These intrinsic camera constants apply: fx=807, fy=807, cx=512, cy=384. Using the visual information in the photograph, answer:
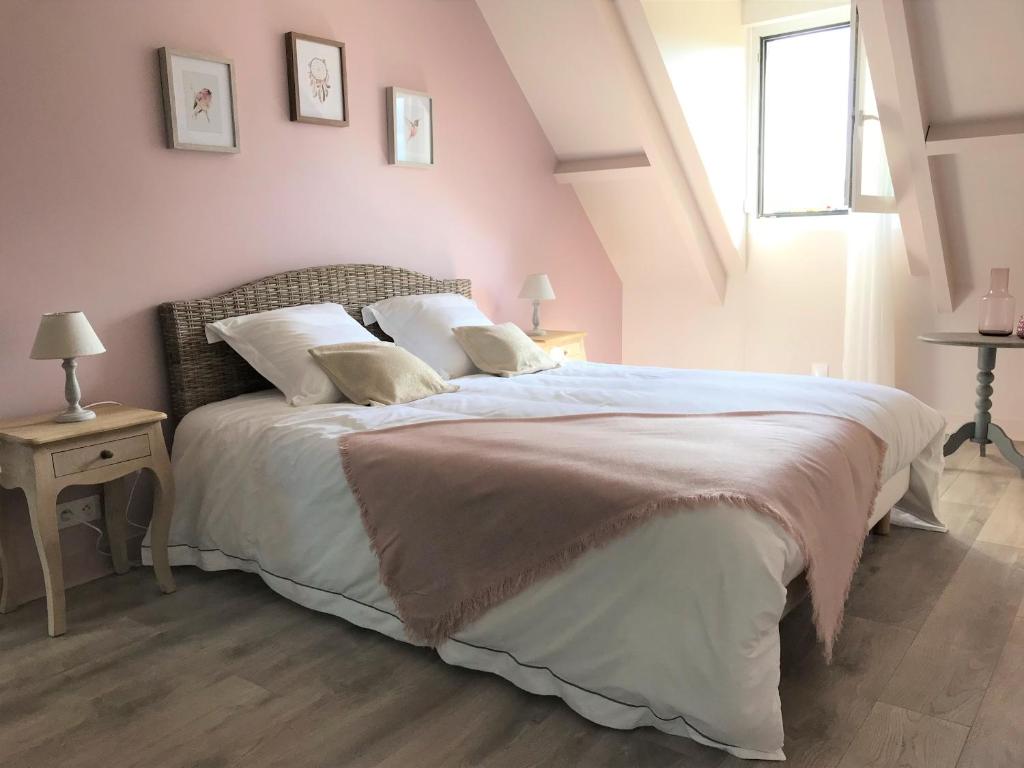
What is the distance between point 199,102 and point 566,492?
2.14 metres

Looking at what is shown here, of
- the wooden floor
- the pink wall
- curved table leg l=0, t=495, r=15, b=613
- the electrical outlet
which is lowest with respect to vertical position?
the wooden floor

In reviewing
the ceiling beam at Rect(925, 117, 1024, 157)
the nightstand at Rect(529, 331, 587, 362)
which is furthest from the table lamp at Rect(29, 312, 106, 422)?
the ceiling beam at Rect(925, 117, 1024, 157)

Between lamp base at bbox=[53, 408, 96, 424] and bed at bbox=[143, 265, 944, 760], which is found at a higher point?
lamp base at bbox=[53, 408, 96, 424]

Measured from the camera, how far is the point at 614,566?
6.10ft

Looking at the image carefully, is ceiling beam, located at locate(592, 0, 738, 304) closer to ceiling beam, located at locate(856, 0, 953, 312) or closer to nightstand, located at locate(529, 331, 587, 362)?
nightstand, located at locate(529, 331, 587, 362)

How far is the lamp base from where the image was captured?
2496mm

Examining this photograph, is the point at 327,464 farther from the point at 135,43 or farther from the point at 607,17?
the point at 607,17

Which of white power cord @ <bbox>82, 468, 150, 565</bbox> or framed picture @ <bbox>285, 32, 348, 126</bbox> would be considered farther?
framed picture @ <bbox>285, 32, 348, 126</bbox>

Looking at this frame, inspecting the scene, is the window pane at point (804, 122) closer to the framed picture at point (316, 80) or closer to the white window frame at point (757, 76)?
the white window frame at point (757, 76)

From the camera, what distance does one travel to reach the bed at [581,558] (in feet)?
5.69

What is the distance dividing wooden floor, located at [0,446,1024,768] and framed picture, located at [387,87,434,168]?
214 centimetres

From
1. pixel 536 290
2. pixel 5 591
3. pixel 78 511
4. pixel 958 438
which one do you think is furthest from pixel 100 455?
pixel 958 438

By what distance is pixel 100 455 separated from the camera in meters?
2.45

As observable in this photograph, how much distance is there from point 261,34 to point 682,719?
116 inches
